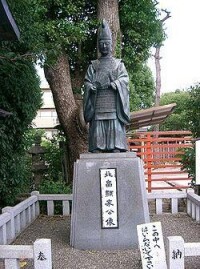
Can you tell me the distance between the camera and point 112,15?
896 centimetres

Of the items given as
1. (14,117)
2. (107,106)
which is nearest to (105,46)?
(107,106)

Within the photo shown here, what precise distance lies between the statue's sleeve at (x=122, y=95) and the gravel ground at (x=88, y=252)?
6.44ft

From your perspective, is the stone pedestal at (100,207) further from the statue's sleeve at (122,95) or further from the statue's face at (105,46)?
the statue's face at (105,46)

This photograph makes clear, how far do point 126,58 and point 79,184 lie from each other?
555 cm

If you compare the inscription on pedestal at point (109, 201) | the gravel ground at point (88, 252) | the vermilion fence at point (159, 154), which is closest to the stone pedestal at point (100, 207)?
the inscription on pedestal at point (109, 201)

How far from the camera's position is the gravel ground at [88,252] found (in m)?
4.40

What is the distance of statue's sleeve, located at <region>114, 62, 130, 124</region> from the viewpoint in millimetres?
5438

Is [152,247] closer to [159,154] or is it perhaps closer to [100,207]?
[100,207]

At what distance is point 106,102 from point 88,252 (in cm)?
218

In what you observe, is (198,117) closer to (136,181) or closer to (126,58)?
(126,58)

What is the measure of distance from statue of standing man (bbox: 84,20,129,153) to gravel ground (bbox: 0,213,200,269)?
151 cm

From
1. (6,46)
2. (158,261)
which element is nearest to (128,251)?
(158,261)

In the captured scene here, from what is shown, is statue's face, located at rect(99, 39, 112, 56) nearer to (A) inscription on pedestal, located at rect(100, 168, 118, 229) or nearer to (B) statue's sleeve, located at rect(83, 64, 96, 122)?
(B) statue's sleeve, located at rect(83, 64, 96, 122)

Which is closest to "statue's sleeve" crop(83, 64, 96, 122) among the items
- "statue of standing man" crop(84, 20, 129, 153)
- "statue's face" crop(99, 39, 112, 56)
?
"statue of standing man" crop(84, 20, 129, 153)
